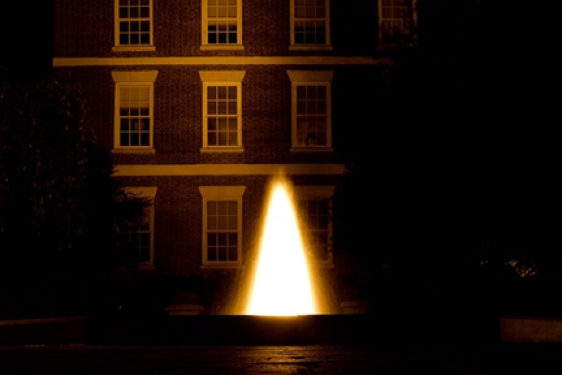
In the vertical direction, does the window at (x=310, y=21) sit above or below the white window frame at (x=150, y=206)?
above

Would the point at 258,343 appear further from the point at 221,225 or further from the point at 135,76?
the point at 135,76

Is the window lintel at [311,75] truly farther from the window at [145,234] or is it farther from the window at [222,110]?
the window at [145,234]

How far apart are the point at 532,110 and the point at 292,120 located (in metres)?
10.8

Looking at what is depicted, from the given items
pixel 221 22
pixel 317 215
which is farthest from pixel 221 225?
pixel 221 22

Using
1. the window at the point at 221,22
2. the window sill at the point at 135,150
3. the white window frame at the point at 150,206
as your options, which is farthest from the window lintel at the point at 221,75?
the white window frame at the point at 150,206

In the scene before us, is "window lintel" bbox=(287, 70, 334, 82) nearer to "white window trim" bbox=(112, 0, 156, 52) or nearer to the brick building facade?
the brick building facade

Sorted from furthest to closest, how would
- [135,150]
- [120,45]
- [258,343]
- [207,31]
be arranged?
[207,31], [120,45], [135,150], [258,343]

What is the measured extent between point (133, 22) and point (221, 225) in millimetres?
7080

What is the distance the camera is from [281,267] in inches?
973

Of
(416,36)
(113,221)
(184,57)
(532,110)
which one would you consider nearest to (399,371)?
(532,110)

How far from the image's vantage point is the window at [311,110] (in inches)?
1178

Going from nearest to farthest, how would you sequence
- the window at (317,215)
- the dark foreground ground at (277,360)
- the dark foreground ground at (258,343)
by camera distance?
1. the dark foreground ground at (277,360)
2. the dark foreground ground at (258,343)
3. the window at (317,215)

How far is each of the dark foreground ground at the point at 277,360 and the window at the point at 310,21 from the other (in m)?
16.1

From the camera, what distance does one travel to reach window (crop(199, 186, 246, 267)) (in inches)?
1164
